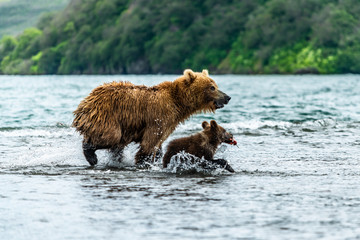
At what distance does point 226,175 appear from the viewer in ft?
29.0

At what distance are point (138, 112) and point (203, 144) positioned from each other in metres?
1.04

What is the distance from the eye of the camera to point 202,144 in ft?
31.1

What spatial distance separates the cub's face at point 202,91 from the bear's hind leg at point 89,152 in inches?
65.2

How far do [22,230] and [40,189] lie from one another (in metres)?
1.87

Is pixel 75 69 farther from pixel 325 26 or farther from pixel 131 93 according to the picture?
pixel 131 93

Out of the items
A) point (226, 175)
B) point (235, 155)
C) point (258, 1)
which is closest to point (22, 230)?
point (226, 175)

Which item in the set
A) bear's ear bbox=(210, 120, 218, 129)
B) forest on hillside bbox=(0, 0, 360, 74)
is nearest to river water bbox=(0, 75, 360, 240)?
bear's ear bbox=(210, 120, 218, 129)

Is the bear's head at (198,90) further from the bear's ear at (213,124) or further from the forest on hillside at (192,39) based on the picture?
the forest on hillside at (192,39)

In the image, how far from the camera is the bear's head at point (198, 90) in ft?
32.4

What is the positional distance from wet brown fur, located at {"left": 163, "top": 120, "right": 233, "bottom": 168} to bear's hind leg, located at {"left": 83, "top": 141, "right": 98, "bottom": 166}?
108cm

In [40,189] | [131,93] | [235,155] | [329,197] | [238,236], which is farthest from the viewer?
[235,155]

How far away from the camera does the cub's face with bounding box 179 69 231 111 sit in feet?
32.5

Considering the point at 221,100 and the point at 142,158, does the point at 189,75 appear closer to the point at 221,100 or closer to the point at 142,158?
the point at 221,100

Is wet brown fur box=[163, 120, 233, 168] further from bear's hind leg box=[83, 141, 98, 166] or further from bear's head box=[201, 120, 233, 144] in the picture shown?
bear's hind leg box=[83, 141, 98, 166]
